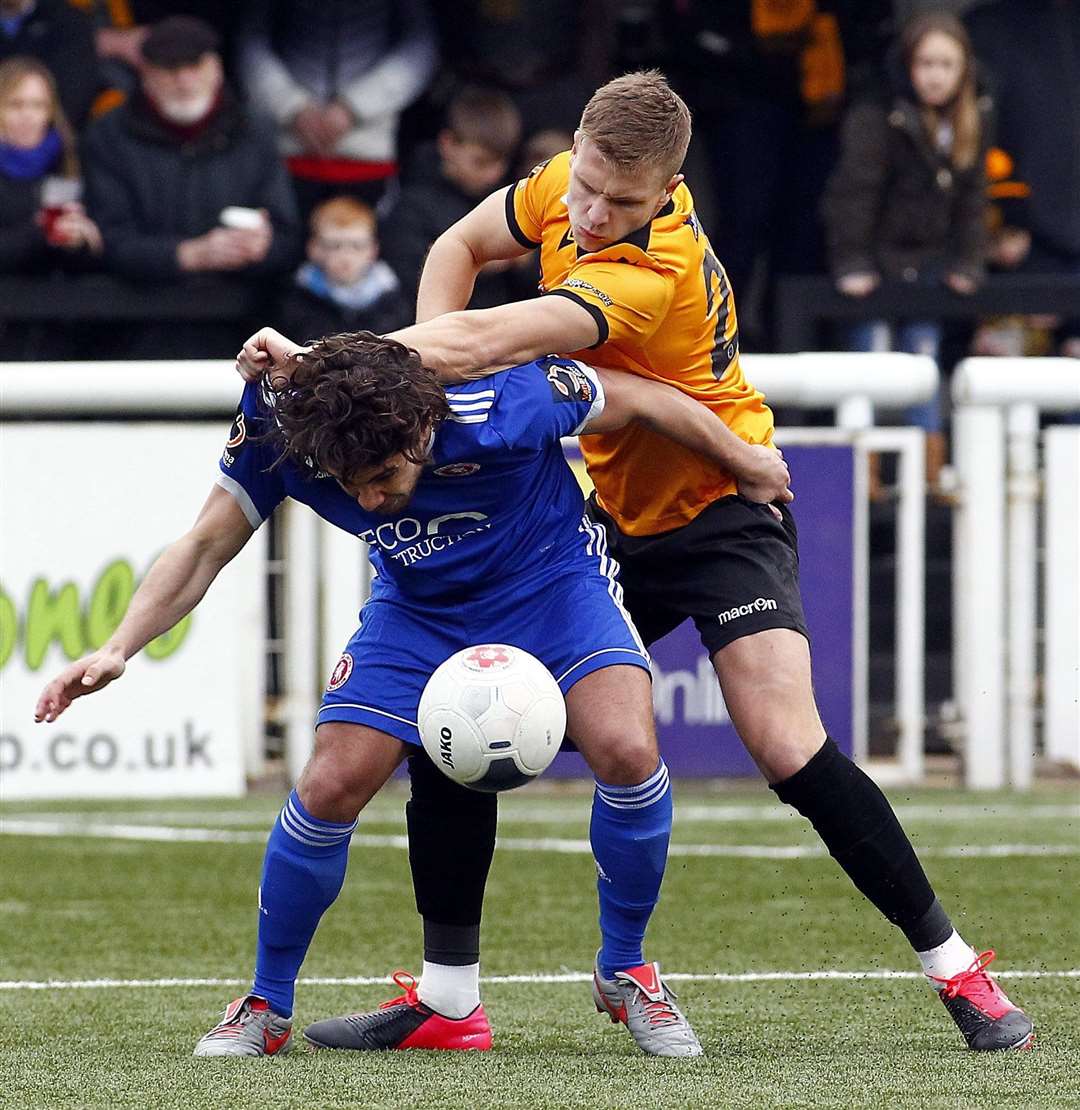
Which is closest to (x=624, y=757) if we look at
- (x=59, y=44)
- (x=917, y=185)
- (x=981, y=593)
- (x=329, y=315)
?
(x=981, y=593)

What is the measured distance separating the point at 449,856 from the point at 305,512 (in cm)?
446

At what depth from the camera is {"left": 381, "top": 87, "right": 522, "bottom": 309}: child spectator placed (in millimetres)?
10047

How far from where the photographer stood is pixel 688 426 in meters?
4.64

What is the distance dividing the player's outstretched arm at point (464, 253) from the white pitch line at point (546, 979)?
1.54 m

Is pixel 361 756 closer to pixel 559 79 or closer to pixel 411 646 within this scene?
pixel 411 646

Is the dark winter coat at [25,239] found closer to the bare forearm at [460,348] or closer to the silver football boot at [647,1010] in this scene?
the bare forearm at [460,348]

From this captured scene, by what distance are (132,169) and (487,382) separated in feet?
18.9

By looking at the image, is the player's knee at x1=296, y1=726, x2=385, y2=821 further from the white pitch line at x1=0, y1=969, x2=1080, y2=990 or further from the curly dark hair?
the white pitch line at x1=0, y1=969, x2=1080, y2=990

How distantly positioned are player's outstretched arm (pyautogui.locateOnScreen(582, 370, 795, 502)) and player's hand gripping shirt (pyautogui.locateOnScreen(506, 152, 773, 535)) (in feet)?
0.23

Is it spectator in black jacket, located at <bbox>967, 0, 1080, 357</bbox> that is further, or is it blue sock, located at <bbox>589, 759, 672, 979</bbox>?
spectator in black jacket, located at <bbox>967, 0, 1080, 357</bbox>

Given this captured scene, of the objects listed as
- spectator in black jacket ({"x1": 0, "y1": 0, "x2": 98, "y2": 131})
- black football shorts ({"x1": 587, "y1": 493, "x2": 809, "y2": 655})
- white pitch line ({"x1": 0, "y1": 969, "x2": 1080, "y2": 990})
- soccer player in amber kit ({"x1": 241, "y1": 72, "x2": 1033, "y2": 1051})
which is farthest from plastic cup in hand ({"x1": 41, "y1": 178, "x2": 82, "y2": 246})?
black football shorts ({"x1": 587, "y1": 493, "x2": 809, "y2": 655})

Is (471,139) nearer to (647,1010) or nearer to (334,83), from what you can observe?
(334,83)

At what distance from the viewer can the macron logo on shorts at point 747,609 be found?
469cm

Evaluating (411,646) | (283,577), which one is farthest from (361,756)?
(283,577)
